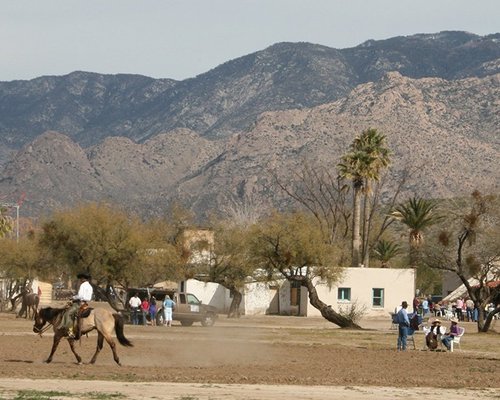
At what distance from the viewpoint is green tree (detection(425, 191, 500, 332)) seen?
5762 centimetres

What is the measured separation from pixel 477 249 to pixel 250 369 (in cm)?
3560

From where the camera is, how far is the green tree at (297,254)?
5947cm

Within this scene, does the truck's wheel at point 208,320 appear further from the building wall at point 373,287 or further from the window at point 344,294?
the window at point 344,294

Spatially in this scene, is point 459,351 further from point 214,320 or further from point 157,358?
point 214,320

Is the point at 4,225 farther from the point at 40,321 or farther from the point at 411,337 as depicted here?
the point at 40,321

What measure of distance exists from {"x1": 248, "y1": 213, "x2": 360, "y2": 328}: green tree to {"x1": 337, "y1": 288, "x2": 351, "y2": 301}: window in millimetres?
12842

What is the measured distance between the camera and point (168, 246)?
254 ft

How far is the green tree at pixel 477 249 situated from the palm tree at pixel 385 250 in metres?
32.6

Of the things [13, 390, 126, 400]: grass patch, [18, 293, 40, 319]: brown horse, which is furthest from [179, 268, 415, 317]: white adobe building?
[13, 390, 126, 400]: grass patch

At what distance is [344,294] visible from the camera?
263ft

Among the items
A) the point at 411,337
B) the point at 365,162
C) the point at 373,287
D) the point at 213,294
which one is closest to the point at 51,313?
the point at 411,337

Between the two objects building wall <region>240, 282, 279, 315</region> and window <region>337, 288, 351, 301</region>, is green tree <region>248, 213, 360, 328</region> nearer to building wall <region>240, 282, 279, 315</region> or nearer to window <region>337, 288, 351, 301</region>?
window <region>337, 288, 351, 301</region>

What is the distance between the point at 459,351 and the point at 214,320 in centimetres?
2272

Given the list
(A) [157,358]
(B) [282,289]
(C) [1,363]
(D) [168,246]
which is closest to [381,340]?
(A) [157,358]
